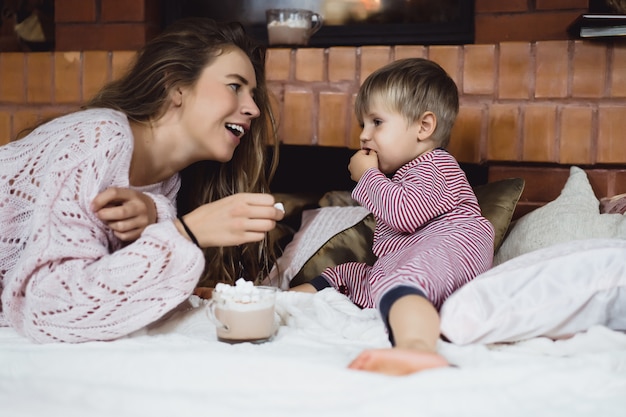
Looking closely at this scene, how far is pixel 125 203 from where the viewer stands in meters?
1.19

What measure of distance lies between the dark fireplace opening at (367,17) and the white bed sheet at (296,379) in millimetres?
1215

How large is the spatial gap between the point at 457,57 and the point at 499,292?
37.5 inches

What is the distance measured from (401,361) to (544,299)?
0.95ft

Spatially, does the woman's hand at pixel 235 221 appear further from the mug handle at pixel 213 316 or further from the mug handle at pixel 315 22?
the mug handle at pixel 315 22

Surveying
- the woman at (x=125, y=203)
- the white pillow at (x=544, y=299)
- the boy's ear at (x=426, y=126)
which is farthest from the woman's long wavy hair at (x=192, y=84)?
the white pillow at (x=544, y=299)

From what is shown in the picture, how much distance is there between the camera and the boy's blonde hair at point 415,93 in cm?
153

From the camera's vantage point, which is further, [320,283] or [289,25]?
[289,25]

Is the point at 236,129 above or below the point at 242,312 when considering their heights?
above

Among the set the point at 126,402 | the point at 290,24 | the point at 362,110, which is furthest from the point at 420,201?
the point at 290,24

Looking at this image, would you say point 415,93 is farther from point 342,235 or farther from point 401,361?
point 401,361

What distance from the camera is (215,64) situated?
5.01 feet

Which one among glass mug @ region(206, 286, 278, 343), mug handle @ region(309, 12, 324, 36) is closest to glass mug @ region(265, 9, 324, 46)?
mug handle @ region(309, 12, 324, 36)

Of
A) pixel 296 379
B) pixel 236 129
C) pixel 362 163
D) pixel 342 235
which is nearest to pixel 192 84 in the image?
pixel 236 129

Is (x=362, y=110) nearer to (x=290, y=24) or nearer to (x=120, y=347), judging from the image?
(x=290, y=24)
